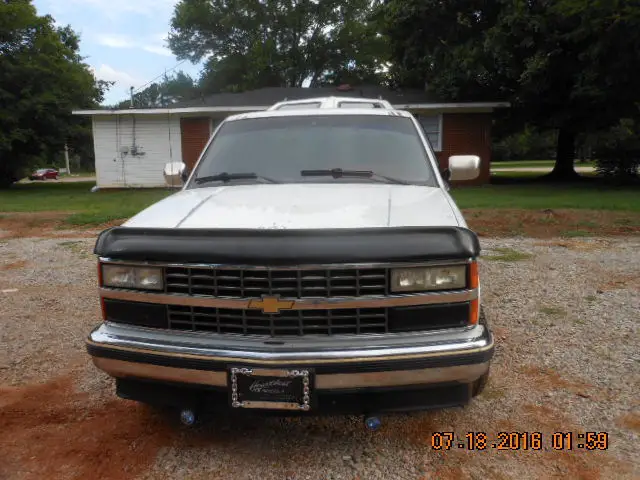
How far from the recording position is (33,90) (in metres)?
21.7

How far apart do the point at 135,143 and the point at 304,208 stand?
20069mm

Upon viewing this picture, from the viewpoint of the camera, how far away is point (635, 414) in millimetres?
2959

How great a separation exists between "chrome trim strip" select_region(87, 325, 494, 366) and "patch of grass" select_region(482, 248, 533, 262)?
5.01m

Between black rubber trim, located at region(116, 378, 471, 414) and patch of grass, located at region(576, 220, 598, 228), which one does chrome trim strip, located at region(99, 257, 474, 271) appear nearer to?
black rubber trim, located at region(116, 378, 471, 414)

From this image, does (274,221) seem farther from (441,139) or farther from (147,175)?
(147,175)

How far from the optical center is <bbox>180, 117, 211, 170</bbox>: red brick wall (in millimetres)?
20594

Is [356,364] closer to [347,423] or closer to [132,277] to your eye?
[347,423]

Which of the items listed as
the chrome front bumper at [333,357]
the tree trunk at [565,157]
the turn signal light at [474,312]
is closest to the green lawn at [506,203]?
the tree trunk at [565,157]

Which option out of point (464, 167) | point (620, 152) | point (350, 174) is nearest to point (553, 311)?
point (464, 167)

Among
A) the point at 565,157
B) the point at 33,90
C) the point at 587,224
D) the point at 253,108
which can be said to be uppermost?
the point at 33,90

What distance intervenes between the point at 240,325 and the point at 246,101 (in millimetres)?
19857

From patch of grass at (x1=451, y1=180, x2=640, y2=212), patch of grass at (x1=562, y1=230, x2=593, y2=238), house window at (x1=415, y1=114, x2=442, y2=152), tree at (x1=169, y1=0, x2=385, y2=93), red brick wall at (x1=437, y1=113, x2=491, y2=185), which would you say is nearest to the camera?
patch of grass at (x1=562, y1=230, x2=593, y2=238)

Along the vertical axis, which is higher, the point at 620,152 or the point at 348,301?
the point at 620,152

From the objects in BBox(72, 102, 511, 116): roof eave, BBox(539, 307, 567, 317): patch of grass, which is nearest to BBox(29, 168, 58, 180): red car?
BBox(72, 102, 511, 116): roof eave
